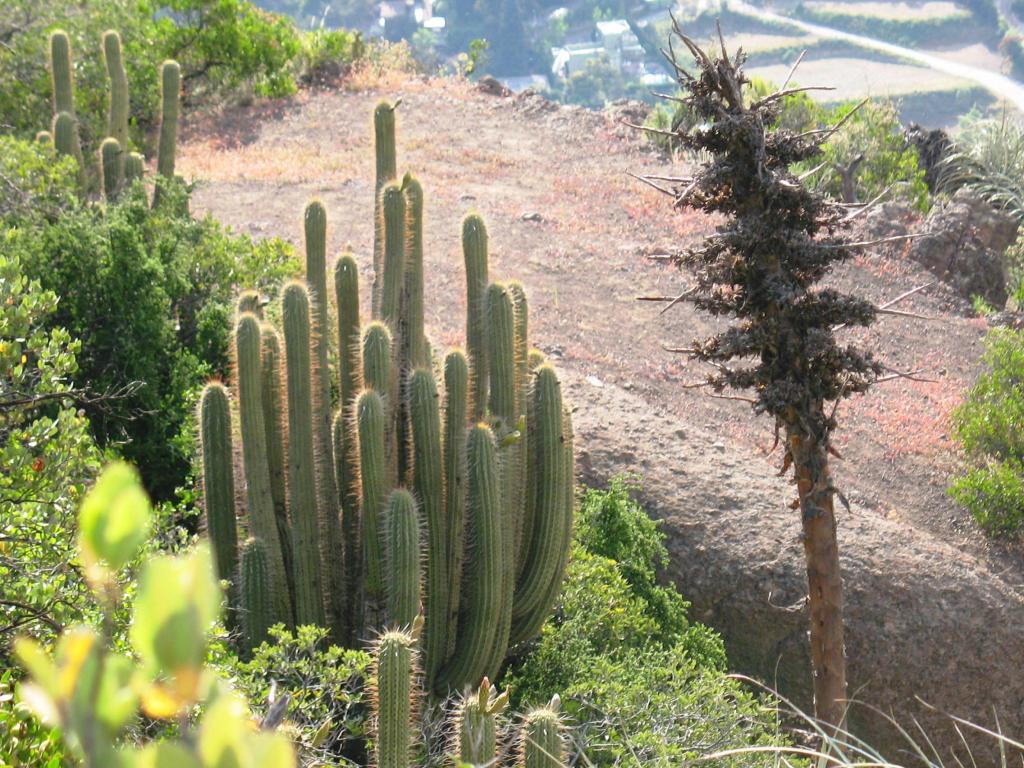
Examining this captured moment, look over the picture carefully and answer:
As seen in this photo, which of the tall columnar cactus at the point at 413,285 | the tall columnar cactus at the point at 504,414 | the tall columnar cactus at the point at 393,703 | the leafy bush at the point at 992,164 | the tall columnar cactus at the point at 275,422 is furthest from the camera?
the leafy bush at the point at 992,164

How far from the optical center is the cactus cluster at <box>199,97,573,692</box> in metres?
5.39

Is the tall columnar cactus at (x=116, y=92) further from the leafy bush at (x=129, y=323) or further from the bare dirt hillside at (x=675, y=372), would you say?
the leafy bush at (x=129, y=323)

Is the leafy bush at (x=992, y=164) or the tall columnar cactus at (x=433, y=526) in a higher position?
the leafy bush at (x=992, y=164)

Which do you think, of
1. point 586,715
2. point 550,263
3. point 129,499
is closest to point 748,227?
point 586,715

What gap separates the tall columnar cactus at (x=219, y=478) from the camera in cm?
572

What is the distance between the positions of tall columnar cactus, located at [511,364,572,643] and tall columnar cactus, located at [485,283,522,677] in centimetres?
13

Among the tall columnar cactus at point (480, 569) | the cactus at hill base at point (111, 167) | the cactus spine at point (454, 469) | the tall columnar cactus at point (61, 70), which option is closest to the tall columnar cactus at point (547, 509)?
the tall columnar cactus at point (480, 569)

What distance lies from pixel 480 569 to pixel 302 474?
38.1 inches

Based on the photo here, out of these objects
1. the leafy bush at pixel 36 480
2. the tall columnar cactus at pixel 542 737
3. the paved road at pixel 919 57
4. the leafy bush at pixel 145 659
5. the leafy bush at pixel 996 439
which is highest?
the paved road at pixel 919 57

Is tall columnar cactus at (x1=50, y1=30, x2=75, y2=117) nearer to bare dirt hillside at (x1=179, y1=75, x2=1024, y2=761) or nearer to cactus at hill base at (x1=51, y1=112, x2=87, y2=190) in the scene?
cactus at hill base at (x1=51, y1=112, x2=87, y2=190)

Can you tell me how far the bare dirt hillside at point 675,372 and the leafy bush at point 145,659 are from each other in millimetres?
5056

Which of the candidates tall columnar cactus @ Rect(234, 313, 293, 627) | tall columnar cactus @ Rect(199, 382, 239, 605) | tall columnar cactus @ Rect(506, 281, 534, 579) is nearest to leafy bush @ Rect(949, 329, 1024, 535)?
tall columnar cactus @ Rect(506, 281, 534, 579)

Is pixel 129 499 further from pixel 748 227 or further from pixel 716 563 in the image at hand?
pixel 716 563

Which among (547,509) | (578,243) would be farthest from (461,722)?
(578,243)
